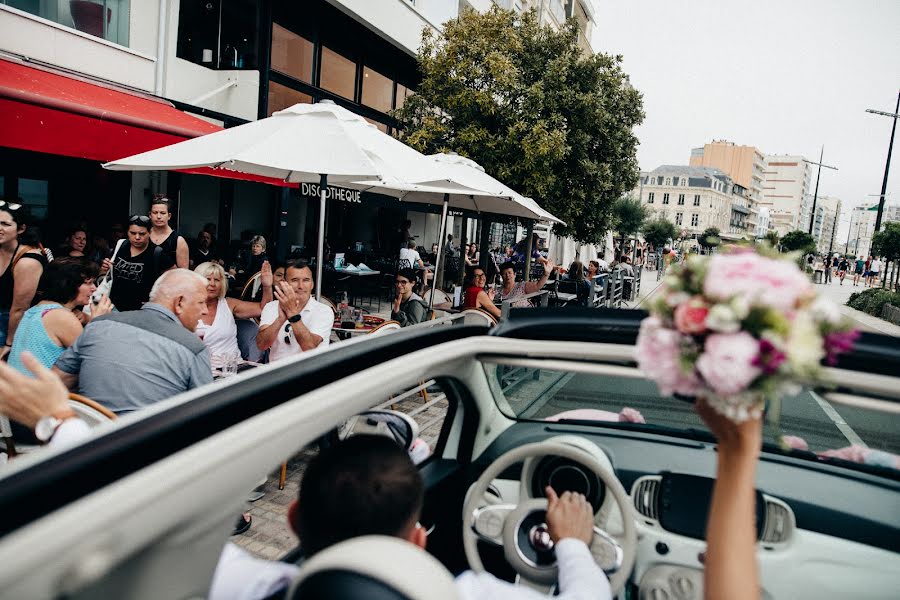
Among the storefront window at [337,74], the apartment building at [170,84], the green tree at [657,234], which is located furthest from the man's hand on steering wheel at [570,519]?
the green tree at [657,234]

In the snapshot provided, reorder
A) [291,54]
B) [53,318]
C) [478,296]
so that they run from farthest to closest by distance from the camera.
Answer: [291,54]
[478,296]
[53,318]

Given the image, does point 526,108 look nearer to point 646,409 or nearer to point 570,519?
point 646,409

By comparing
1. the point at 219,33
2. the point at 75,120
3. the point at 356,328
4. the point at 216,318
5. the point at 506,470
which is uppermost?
the point at 219,33

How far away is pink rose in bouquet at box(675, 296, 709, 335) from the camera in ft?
3.78

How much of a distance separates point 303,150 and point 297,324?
5.11ft

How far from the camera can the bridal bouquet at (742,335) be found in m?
1.09

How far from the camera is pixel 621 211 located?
50281 millimetres

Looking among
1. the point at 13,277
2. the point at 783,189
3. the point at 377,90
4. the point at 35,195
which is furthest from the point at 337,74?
the point at 783,189

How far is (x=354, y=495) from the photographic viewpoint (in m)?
1.27

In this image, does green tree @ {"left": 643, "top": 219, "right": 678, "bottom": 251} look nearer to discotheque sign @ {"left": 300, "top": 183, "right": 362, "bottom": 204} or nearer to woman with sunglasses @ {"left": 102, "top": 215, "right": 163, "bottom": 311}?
discotheque sign @ {"left": 300, "top": 183, "right": 362, "bottom": 204}

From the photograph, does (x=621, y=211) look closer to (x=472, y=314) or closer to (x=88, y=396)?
(x=472, y=314)

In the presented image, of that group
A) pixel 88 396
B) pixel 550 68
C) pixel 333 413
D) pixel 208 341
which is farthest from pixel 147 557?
pixel 550 68

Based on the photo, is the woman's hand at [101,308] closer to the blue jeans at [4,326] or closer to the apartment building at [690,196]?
the blue jeans at [4,326]

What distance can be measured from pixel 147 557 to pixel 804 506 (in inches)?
93.8
